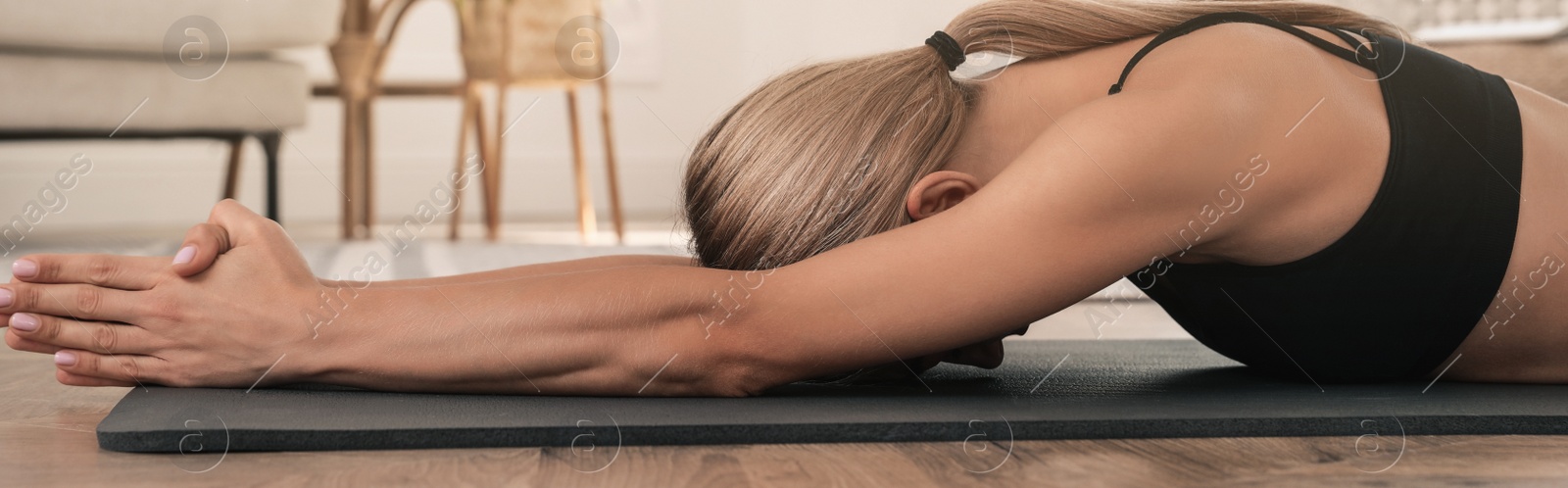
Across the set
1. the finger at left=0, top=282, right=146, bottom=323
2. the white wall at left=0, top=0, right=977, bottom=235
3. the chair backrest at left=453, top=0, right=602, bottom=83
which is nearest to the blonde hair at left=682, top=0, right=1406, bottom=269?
the finger at left=0, top=282, right=146, bottom=323

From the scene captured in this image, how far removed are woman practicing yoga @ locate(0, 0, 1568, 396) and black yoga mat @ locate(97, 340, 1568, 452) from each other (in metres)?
0.03

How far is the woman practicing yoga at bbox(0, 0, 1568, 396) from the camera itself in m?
0.74

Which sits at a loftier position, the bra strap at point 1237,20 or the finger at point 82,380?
the bra strap at point 1237,20

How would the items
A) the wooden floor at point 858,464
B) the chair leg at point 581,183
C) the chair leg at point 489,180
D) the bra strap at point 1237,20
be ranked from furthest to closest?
the chair leg at point 489,180 → the chair leg at point 581,183 → the bra strap at point 1237,20 → the wooden floor at point 858,464

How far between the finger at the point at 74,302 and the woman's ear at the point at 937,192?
0.49 meters

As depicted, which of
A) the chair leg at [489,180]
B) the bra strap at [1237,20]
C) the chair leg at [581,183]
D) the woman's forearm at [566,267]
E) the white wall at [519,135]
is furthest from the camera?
the white wall at [519,135]

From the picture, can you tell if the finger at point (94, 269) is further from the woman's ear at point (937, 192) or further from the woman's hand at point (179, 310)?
the woman's ear at point (937, 192)

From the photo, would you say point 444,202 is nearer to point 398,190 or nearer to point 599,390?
point 398,190

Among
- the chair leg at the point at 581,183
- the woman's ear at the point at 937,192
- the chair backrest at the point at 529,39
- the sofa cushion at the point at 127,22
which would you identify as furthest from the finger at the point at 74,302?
the chair leg at the point at 581,183

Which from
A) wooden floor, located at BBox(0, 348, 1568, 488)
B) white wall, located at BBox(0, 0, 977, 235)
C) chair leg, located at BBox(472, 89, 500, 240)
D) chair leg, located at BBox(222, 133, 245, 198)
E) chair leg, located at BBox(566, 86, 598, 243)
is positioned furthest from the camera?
white wall, located at BBox(0, 0, 977, 235)

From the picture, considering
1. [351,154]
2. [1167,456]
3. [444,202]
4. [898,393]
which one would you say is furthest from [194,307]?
[444,202]

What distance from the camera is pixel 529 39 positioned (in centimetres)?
298

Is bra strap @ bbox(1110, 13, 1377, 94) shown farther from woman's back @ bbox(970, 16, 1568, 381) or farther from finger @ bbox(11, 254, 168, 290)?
finger @ bbox(11, 254, 168, 290)

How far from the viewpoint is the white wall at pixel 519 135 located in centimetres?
410
